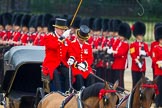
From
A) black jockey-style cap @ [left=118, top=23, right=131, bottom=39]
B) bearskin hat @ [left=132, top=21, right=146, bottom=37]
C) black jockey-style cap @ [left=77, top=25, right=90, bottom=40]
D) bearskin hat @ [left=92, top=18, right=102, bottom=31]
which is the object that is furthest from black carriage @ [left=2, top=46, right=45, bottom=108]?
bearskin hat @ [left=92, top=18, right=102, bottom=31]

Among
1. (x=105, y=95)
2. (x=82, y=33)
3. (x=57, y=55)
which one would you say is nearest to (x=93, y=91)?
(x=105, y=95)

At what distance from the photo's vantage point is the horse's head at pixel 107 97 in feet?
33.3

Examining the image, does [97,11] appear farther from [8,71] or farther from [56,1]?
[8,71]

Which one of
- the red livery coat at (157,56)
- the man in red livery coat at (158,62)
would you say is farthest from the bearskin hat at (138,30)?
the red livery coat at (157,56)

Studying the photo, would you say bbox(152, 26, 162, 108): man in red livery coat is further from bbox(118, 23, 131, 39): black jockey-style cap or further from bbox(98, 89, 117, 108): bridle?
bbox(98, 89, 117, 108): bridle

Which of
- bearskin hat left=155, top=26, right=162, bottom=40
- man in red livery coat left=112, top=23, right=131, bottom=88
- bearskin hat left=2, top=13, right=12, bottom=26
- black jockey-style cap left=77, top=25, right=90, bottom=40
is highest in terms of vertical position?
black jockey-style cap left=77, top=25, right=90, bottom=40

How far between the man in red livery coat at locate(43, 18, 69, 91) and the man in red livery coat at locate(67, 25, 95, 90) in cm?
15

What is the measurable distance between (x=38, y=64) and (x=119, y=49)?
18.7 ft

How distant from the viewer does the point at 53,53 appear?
41.1ft

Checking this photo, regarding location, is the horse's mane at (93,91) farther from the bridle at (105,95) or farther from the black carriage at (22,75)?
the black carriage at (22,75)

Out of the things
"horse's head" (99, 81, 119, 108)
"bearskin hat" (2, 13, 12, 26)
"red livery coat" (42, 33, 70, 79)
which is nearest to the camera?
"horse's head" (99, 81, 119, 108)

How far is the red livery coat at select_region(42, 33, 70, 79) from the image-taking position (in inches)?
483

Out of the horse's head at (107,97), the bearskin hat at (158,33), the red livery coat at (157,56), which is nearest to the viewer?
the horse's head at (107,97)

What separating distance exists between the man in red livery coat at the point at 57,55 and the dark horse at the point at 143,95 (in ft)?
6.19
